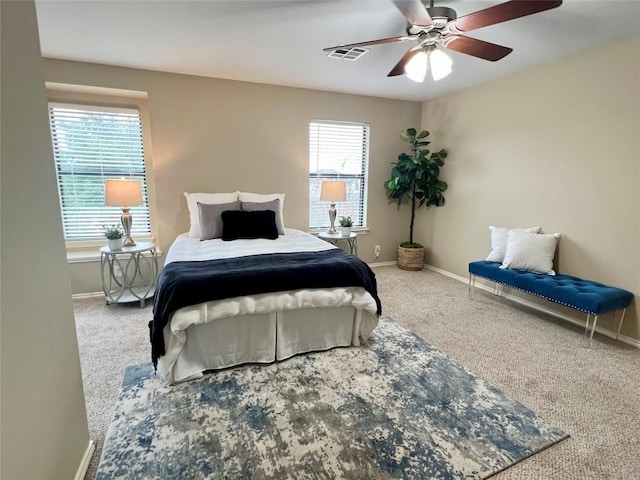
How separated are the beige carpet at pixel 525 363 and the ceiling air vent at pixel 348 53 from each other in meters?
2.51

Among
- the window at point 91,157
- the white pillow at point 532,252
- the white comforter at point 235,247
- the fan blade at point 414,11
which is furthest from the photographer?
the window at point 91,157

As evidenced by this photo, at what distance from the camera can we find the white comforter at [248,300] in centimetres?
205

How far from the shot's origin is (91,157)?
3709 millimetres

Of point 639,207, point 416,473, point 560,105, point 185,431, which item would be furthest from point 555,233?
point 185,431

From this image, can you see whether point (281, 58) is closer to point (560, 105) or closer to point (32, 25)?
point (32, 25)

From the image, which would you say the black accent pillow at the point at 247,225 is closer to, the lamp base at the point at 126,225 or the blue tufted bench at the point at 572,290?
the lamp base at the point at 126,225

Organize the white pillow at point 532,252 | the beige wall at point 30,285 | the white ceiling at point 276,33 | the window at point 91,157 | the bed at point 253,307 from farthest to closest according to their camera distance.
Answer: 1. the window at point 91,157
2. the white pillow at point 532,252
3. the white ceiling at point 276,33
4. the bed at point 253,307
5. the beige wall at point 30,285

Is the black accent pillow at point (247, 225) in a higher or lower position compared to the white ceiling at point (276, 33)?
lower

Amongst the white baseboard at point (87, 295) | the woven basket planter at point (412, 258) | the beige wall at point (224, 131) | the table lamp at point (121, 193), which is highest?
the beige wall at point (224, 131)

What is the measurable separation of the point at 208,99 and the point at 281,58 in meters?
1.16

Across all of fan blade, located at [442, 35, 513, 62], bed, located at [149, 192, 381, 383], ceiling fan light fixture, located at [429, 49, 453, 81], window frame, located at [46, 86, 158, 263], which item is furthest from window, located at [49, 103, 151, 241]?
fan blade, located at [442, 35, 513, 62]

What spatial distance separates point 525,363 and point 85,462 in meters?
2.80

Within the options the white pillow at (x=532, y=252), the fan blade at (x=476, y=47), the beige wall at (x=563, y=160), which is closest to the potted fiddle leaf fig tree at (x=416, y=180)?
the beige wall at (x=563, y=160)

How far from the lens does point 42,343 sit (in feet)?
3.87
